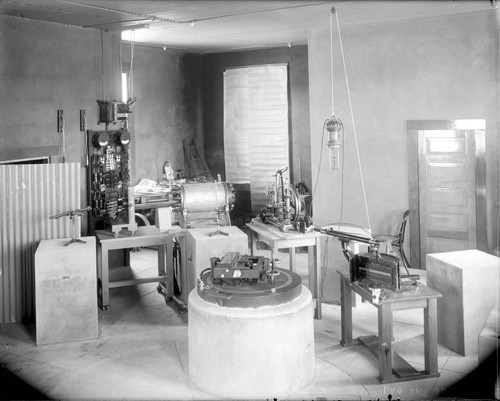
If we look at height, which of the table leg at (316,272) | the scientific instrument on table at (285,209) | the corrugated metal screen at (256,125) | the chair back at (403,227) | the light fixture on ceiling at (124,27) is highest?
the light fixture on ceiling at (124,27)

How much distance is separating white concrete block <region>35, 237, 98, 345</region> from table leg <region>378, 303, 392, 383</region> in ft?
9.42

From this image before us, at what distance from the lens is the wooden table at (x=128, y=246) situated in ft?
22.0

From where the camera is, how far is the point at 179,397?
448 cm

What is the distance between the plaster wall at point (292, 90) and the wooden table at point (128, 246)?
3696 mm

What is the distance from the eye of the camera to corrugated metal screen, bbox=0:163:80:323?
20.7 feet

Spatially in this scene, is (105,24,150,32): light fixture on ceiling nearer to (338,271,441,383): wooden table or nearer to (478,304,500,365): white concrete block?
(338,271,441,383): wooden table

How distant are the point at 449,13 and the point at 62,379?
236 inches

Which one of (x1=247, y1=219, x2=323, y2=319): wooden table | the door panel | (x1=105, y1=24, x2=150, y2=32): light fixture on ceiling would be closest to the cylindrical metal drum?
(x1=247, y1=219, x2=323, y2=319): wooden table

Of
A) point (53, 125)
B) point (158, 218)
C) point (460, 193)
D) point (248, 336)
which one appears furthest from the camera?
point (158, 218)

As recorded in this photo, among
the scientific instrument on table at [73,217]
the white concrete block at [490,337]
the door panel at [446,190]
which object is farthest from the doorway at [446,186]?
the scientific instrument on table at [73,217]

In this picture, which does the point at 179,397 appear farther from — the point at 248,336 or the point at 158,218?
the point at 158,218

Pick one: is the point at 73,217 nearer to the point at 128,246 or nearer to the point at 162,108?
the point at 128,246

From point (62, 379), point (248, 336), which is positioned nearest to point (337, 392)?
point (248, 336)

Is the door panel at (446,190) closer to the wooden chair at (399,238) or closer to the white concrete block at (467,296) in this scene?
the wooden chair at (399,238)
